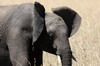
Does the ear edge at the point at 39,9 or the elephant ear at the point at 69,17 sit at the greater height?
the ear edge at the point at 39,9

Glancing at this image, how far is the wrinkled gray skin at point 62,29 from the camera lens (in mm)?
7559

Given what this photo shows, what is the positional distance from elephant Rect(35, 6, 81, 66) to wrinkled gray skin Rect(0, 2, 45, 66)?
12 cm

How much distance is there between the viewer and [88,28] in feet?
53.0

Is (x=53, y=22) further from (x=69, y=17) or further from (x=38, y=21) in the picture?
(x=69, y=17)

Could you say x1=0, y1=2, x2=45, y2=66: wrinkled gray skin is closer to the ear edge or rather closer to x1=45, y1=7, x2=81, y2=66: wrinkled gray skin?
the ear edge

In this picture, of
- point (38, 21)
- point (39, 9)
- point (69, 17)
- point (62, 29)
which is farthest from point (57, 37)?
point (69, 17)

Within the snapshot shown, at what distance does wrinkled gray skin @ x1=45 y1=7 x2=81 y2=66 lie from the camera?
7559 millimetres

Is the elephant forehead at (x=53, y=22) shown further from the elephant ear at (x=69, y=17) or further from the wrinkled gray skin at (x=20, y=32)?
the elephant ear at (x=69, y=17)

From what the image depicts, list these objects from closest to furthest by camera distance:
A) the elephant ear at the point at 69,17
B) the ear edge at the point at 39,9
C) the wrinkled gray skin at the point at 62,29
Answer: the wrinkled gray skin at the point at 62,29 → the ear edge at the point at 39,9 → the elephant ear at the point at 69,17

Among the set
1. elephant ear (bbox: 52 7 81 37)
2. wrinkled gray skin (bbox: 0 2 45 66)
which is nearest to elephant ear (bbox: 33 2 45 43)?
wrinkled gray skin (bbox: 0 2 45 66)

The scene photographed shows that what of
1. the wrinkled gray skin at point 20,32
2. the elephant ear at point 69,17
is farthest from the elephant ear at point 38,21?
the elephant ear at point 69,17

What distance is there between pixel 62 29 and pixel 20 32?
665 mm

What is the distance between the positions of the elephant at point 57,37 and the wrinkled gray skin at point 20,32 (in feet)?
0.41

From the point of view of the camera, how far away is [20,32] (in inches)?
313
